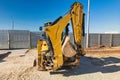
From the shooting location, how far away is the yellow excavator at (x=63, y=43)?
6672 millimetres

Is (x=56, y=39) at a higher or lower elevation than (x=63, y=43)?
higher

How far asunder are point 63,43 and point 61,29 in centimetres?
64

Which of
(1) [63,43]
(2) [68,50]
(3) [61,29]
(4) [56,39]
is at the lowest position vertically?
(2) [68,50]

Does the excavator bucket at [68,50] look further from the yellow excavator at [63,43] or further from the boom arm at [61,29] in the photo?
the boom arm at [61,29]

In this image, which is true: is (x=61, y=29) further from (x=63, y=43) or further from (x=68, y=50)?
(x=68, y=50)

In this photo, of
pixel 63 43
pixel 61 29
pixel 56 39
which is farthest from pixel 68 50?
pixel 61 29

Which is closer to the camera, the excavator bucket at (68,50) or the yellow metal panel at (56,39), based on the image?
the yellow metal panel at (56,39)

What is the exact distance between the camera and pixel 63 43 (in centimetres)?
699

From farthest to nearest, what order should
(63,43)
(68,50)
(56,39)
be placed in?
(63,43)
(68,50)
(56,39)

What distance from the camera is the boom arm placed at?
665cm

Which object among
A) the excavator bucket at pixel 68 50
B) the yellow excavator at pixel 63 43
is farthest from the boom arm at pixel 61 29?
the excavator bucket at pixel 68 50

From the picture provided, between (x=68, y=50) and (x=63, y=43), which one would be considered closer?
(x=68, y=50)

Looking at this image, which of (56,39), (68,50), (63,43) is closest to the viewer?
(56,39)

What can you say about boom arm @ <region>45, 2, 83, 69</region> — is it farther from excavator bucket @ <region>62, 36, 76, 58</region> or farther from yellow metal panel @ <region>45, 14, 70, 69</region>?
excavator bucket @ <region>62, 36, 76, 58</region>
